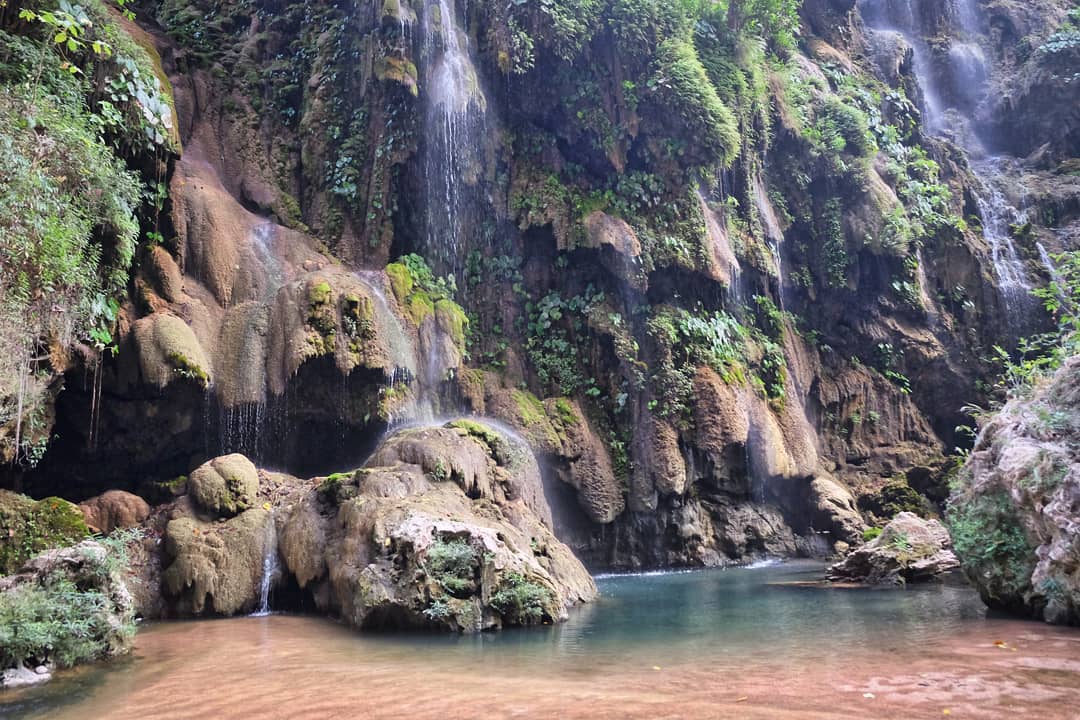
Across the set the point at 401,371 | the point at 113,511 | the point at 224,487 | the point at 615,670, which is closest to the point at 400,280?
the point at 401,371

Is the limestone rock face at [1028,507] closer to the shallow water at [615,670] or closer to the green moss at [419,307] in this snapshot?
the shallow water at [615,670]

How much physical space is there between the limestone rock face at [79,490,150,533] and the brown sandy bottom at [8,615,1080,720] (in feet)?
16.7

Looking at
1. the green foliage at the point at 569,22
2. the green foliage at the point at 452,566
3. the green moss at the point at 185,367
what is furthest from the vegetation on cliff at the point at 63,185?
the green foliage at the point at 569,22

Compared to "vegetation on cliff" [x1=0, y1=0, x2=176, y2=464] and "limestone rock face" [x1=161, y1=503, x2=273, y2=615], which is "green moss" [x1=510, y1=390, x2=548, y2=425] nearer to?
"limestone rock face" [x1=161, y1=503, x2=273, y2=615]

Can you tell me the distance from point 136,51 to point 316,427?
821cm

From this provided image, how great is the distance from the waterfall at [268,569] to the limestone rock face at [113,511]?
2.52m

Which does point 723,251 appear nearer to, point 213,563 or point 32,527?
point 213,563

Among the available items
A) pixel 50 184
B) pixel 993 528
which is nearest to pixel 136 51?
pixel 50 184

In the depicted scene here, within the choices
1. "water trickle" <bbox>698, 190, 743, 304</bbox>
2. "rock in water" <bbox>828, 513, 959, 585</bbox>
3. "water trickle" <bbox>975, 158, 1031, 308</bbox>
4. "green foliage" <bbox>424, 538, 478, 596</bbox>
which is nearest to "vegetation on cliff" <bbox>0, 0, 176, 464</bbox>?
"green foliage" <bbox>424, 538, 478, 596</bbox>

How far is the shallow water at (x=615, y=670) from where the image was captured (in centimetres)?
561

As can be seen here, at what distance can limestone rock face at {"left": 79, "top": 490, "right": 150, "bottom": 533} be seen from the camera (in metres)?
13.1

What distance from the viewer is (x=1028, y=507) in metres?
9.12

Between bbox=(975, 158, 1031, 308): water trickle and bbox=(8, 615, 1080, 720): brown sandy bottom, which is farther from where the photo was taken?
bbox=(975, 158, 1031, 308): water trickle

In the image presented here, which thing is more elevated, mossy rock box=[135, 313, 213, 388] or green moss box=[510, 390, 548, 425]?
mossy rock box=[135, 313, 213, 388]
